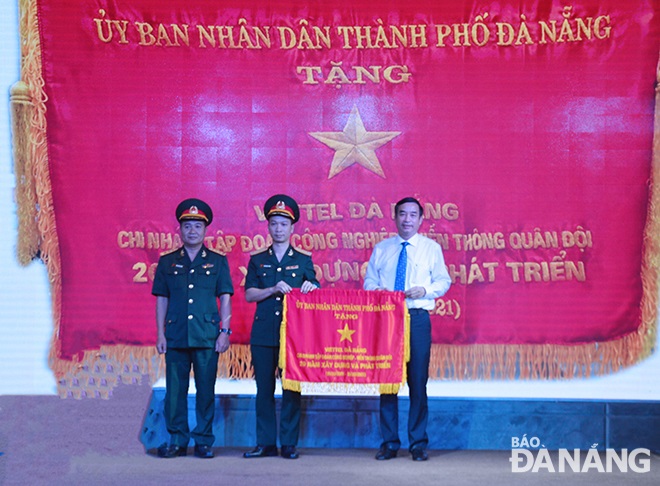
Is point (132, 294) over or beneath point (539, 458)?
over

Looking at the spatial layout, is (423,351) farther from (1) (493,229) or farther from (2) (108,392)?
(2) (108,392)

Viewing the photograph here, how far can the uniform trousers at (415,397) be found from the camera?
492 centimetres

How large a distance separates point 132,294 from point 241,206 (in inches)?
30.4

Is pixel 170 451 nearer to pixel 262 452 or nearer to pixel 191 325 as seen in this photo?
pixel 262 452

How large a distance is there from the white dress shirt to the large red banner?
351 millimetres

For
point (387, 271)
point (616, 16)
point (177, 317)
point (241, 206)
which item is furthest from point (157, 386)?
point (616, 16)

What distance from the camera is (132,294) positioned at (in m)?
5.41

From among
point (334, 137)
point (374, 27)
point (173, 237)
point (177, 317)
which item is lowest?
point (177, 317)

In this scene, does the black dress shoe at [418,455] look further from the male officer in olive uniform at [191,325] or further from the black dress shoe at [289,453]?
the male officer in olive uniform at [191,325]

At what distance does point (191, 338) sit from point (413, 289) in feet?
3.73

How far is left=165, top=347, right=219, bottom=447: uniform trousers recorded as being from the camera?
195 inches

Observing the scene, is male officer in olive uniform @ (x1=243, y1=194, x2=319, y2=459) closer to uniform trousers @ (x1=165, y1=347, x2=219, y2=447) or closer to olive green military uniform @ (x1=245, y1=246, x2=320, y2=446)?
olive green military uniform @ (x1=245, y1=246, x2=320, y2=446)

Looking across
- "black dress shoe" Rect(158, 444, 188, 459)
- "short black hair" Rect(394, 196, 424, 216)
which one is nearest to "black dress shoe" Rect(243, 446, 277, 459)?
"black dress shoe" Rect(158, 444, 188, 459)

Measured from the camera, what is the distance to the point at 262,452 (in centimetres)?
498
